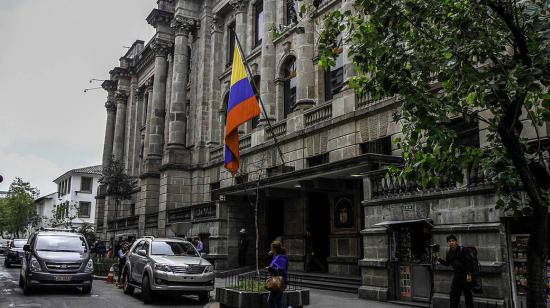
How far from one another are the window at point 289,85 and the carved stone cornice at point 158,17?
50.3 feet

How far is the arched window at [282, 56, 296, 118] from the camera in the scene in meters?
25.8

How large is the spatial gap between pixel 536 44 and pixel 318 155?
561 inches

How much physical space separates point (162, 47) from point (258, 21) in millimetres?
11357

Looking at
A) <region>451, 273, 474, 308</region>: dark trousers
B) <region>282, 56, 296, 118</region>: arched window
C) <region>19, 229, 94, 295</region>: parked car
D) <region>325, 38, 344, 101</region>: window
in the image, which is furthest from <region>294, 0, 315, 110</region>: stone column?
<region>451, 273, 474, 308</region>: dark trousers

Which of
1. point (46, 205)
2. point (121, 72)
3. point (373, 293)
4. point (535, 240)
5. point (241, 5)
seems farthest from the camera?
point (46, 205)

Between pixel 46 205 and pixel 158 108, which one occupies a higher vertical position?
pixel 158 108

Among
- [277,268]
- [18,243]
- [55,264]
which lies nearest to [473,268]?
[277,268]

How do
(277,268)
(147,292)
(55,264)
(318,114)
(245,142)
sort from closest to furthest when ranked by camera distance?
(277,268) < (147,292) < (55,264) < (318,114) < (245,142)

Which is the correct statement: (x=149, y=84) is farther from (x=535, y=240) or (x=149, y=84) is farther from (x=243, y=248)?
(x=535, y=240)

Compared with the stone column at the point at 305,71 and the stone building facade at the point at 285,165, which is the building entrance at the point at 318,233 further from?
the stone column at the point at 305,71

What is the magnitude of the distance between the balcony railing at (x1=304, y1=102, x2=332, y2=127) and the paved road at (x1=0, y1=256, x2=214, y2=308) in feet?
30.2

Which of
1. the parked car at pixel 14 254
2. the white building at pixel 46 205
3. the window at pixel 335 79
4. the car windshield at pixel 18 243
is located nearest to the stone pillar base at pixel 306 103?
the window at pixel 335 79

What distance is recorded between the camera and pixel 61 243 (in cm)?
1647

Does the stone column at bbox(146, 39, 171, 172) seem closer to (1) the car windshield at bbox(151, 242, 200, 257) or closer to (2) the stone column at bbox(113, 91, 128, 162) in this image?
(2) the stone column at bbox(113, 91, 128, 162)
